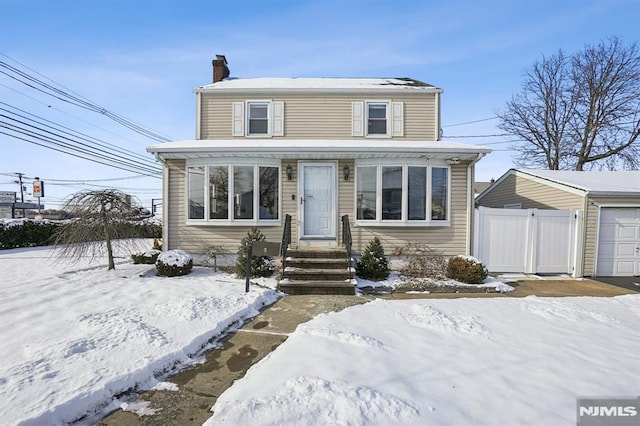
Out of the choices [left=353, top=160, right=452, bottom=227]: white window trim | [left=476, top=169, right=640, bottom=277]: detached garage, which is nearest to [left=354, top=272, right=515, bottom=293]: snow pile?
[left=353, top=160, right=452, bottom=227]: white window trim

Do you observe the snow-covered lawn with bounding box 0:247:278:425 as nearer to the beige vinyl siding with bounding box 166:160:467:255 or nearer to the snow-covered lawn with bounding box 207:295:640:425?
the snow-covered lawn with bounding box 207:295:640:425

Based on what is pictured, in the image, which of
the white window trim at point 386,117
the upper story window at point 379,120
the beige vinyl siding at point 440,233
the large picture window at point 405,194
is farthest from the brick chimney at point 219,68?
the beige vinyl siding at point 440,233

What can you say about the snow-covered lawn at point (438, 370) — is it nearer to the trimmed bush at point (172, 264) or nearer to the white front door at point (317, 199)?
the white front door at point (317, 199)

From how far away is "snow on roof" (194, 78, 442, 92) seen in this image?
9836 mm

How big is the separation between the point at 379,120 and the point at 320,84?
Answer: 2.68 metres

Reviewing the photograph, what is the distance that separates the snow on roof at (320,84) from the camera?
9.84 metres

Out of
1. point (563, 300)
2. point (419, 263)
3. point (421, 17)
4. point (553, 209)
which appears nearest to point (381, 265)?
point (419, 263)

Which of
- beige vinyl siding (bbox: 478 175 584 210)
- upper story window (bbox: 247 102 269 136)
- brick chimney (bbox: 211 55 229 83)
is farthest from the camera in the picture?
brick chimney (bbox: 211 55 229 83)

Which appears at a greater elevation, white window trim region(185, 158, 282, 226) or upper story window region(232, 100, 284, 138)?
upper story window region(232, 100, 284, 138)

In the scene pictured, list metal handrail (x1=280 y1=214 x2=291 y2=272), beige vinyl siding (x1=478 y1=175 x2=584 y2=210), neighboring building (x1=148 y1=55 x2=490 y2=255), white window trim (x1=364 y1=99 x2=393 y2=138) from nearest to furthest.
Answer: metal handrail (x1=280 y1=214 x2=291 y2=272), neighboring building (x1=148 y1=55 x2=490 y2=255), beige vinyl siding (x1=478 y1=175 x2=584 y2=210), white window trim (x1=364 y1=99 x2=393 y2=138)

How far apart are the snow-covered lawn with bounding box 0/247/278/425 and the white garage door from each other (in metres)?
10.0

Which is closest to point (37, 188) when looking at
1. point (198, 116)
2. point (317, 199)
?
point (198, 116)

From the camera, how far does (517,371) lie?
3092 millimetres

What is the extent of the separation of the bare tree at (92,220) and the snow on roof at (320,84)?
15.6 ft
